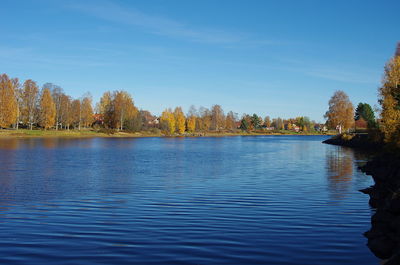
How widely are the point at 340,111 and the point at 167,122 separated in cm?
7476

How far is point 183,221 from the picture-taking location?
12.7m

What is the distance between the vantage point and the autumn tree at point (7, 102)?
85375 mm

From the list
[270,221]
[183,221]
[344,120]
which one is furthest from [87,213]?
[344,120]

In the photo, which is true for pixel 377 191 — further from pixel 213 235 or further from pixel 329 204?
pixel 213 235

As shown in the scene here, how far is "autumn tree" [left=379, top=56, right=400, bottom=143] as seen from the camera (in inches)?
1099

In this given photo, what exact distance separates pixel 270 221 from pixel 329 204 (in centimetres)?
432

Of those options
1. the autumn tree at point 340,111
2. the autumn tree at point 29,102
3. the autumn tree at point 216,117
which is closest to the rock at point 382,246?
the autumn tree at point 340,111

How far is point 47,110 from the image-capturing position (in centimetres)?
9675

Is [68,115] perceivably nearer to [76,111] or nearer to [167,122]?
[76,111]

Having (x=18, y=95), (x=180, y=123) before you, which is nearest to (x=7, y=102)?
(x=18, y=95)

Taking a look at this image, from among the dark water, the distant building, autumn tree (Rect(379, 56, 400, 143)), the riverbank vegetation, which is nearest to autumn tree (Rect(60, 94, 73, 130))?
the riverbank vegetation

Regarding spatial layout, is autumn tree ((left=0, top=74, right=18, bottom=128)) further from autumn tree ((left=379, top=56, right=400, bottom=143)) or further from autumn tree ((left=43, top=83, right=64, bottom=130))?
autumn tree ((left=379, top=56, right=400, bottom=143))

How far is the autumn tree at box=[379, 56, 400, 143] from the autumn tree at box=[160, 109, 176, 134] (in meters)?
105

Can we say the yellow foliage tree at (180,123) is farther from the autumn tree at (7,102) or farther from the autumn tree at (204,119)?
the autumn tree at (7,102)
